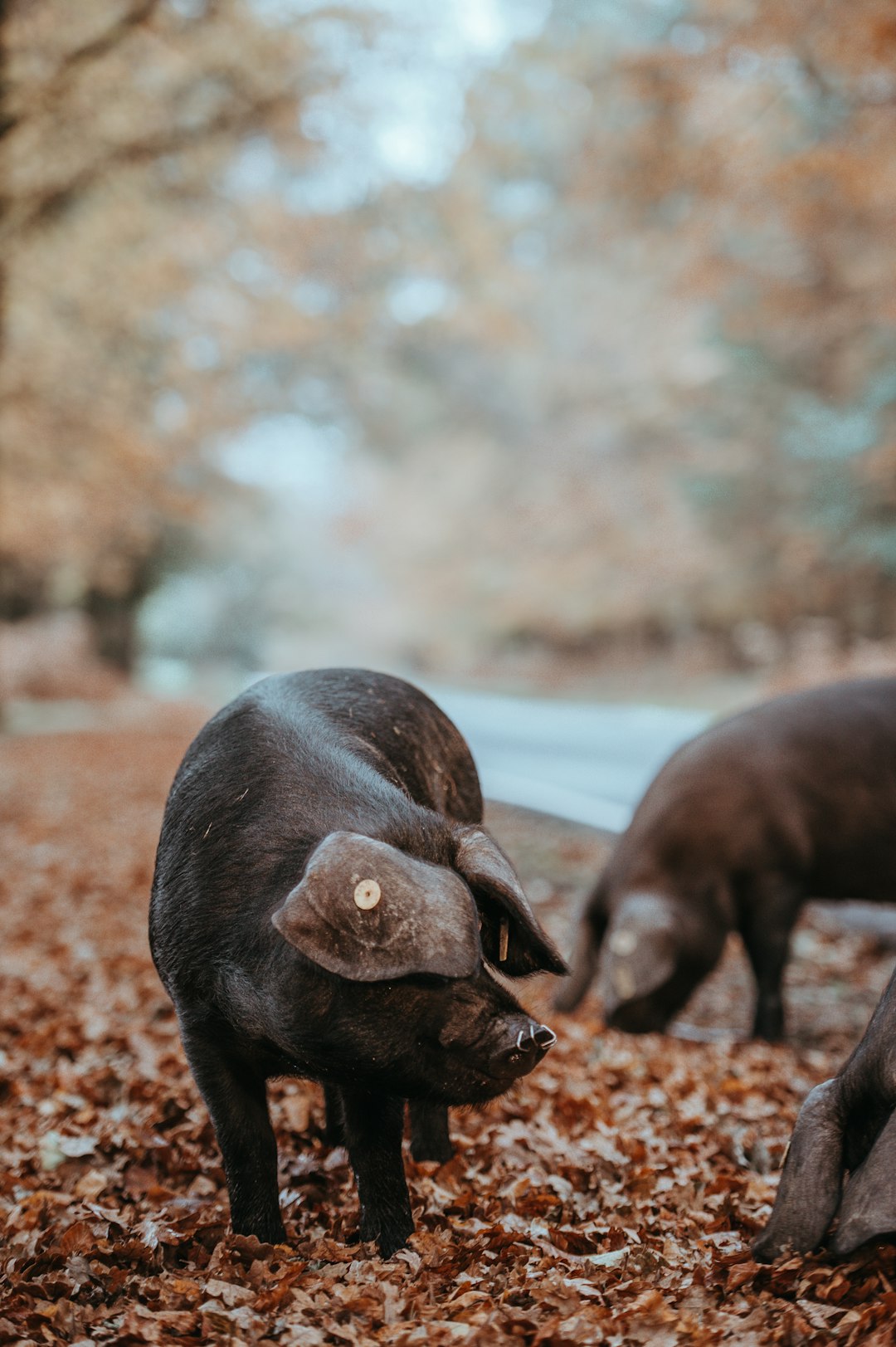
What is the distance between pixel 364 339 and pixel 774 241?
746 centimetres

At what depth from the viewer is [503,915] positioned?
270 centimetres

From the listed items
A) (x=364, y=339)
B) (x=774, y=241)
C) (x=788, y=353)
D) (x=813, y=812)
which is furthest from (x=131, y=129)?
(x=788, y=353)

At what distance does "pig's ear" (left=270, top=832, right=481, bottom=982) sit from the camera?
228cm

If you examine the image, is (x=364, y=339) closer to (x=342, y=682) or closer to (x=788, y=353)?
(x=788, y=353)

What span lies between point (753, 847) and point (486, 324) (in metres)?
10.2

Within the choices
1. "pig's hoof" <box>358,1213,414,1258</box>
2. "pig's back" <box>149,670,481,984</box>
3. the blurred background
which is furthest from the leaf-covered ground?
the blurred background

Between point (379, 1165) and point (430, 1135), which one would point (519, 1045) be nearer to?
point (379, 1165)

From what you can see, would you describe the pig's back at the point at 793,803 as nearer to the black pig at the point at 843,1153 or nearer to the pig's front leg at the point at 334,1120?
the pig's front leg at the point at 334,1120

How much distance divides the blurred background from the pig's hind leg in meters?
7.81

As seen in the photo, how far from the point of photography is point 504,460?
27.8 meters

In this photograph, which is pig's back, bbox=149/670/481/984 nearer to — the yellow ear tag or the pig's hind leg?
the pig's hind leg

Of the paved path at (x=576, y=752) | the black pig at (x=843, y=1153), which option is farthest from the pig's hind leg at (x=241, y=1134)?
the paved path at (x=576, y=752)

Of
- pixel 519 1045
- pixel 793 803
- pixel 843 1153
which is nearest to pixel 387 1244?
pixel 519 1045

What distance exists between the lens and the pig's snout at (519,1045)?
2.41 m
